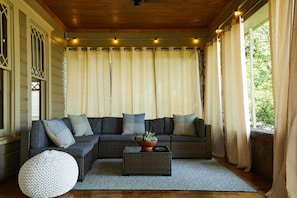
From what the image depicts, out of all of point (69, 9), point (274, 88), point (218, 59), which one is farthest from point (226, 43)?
point (69, 9)

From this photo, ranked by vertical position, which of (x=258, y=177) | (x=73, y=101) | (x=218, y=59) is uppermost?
(x=218, y=59)

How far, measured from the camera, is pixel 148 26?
6242 millimetres

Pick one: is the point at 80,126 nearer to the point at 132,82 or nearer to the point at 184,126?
the point at 132,82

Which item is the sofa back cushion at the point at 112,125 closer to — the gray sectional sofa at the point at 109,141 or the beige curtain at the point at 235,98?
the gray sectional sofa at the point at 109,141

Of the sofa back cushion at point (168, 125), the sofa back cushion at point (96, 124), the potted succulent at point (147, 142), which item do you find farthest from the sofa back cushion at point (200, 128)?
the sofa back cushion at point (96, 124)

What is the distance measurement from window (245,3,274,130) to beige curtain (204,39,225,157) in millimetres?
750

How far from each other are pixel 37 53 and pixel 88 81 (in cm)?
169

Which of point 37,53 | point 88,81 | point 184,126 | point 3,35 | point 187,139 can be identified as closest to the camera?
point 3,35

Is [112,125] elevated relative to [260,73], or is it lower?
lower

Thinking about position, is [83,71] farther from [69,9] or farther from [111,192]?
[111,192]

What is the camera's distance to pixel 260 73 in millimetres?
4344

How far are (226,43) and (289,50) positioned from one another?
2116mm

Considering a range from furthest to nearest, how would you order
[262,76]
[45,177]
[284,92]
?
1. [262,76]
2. [284,92]
3. [45,177]

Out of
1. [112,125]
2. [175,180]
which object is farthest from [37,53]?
[175,180]
